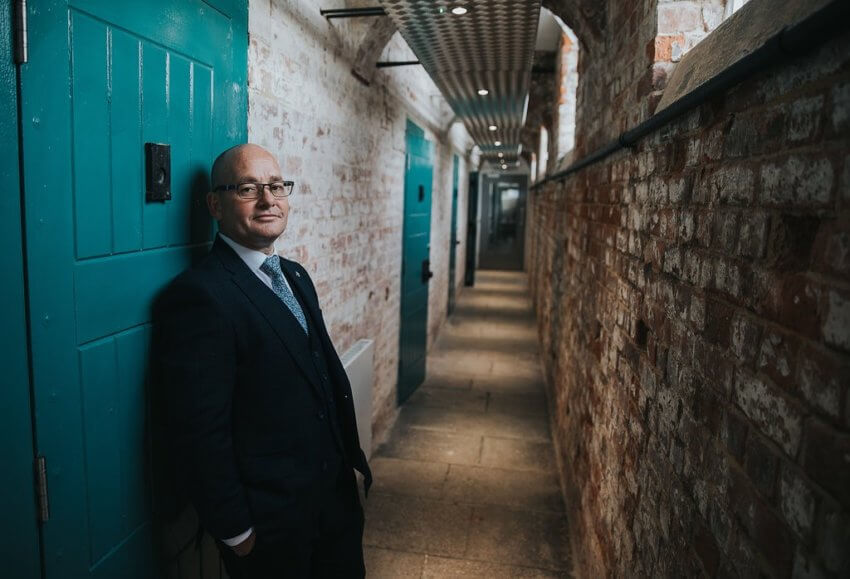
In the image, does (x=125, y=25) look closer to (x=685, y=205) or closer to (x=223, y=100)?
(x=223, y=100)

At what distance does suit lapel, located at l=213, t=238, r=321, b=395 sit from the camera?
1.66 meters

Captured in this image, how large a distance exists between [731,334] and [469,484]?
2.87 metres

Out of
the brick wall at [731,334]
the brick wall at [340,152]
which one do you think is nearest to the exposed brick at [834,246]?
the brick wall at [731,334]

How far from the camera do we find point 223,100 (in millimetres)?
1878

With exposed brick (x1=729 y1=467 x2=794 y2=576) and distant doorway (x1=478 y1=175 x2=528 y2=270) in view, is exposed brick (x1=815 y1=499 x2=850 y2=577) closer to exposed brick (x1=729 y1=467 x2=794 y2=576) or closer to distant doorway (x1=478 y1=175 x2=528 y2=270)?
exposed brick (x1=729 y1=467 x2=794 y2=576)

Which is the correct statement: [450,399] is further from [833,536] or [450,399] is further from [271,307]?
[833,536]

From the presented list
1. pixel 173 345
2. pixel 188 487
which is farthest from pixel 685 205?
pixel 188 487

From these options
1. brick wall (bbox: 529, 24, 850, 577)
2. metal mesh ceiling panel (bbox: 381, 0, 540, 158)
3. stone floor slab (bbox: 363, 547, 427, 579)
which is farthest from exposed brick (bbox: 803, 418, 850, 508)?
stone floor slab (bbox: 363, 547, 427, 579)

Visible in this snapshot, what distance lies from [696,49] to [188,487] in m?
1.95

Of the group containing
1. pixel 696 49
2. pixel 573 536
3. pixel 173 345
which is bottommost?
pixel 573 536

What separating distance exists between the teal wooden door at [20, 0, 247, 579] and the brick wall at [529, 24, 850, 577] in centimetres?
142

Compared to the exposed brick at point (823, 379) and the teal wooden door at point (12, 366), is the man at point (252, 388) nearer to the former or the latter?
the teal wooden door at point (12, 366)

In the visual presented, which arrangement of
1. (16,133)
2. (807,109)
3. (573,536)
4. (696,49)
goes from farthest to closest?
(573,536)
(696,49)
(16,133)
(807,109)

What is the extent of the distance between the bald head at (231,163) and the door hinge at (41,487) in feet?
2.85
